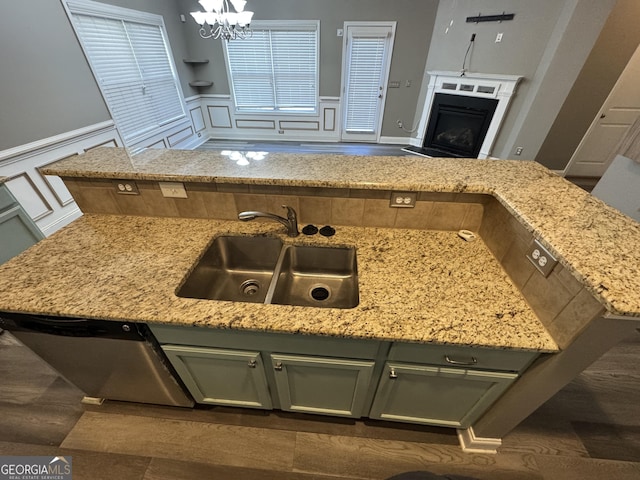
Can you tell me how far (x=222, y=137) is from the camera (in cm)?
599

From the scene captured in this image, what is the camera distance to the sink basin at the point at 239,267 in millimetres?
1245

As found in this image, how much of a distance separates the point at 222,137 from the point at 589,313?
6636 millimetres

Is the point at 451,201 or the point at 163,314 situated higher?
the point at 451,201

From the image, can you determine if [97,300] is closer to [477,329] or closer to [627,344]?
[477,329]

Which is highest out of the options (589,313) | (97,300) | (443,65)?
(443,65)

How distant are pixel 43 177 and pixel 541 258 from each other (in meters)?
3.98

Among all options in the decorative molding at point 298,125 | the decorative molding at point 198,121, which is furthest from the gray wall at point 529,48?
the decorative molding at point 198,121

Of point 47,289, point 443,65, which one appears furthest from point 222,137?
point 47,289

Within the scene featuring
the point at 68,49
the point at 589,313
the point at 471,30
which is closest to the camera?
the point at 589,313

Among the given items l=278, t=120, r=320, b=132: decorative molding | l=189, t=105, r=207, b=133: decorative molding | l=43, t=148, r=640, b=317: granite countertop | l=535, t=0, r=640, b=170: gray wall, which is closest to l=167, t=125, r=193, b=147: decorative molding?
l=189, t=105, r=207, b=133: decorative molding

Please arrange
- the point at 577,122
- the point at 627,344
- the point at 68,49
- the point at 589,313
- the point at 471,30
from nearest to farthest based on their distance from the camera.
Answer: the point at 589,313 < the point at 627,344 < the point at 68,49 < the point at 577,122 < the point at 471,30

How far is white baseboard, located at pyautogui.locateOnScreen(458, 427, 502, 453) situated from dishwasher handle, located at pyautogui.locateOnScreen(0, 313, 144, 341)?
5.21ft

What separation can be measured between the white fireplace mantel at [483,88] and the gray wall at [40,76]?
16.6 feet

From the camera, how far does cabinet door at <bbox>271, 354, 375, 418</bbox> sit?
39.5 inches
